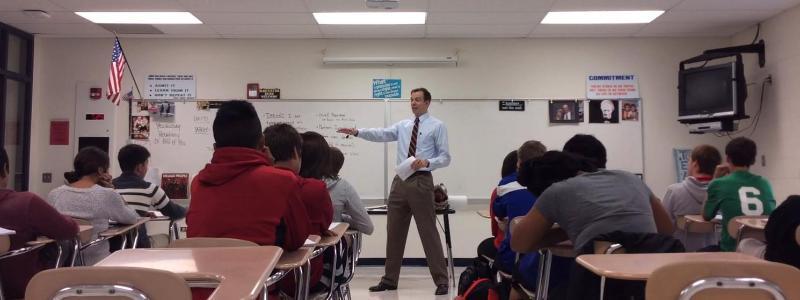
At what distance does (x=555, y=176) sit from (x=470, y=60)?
3.77 metres

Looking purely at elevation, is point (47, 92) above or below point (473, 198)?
above

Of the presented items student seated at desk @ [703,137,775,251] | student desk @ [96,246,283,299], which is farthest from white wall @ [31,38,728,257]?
student desk @ [96,246,283,299]

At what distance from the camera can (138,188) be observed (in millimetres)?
3752

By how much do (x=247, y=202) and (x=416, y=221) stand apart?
283 centimetres

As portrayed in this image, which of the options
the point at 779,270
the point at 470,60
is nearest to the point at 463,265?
the point at 470,60

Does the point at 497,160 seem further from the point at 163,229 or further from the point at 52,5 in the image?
the point at 52,5

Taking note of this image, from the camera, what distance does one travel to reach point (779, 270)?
1.29m

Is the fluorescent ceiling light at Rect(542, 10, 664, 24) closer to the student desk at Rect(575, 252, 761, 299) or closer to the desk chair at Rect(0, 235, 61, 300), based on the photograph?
the student desk at Rect(575, 252, 761, 299)

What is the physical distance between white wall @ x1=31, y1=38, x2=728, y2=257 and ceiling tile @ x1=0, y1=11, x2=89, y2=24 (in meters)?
0.68

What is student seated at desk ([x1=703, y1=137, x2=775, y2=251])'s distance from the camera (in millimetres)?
3512

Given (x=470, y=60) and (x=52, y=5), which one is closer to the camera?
(x=52, y=5)

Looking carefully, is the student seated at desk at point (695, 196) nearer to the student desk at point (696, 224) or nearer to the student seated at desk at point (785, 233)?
the student desk at point (696, 224)

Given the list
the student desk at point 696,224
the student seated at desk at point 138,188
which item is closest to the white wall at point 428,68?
the student desk at point 696,224

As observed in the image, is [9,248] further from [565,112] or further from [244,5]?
[565,112]
